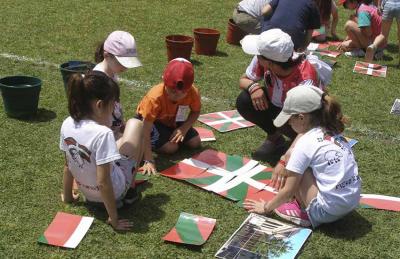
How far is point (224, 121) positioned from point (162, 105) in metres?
1.01

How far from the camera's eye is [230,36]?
25.6 feet

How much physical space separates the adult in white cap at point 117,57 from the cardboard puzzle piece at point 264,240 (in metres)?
1.22

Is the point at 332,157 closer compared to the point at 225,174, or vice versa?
the point at 332,157

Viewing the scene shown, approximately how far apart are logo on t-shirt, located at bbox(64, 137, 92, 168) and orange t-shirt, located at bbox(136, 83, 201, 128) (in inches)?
40.6

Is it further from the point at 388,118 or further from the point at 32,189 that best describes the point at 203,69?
the point at 32,189

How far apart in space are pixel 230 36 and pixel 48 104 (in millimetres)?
3438

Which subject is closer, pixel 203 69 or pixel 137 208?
pixel 137 208

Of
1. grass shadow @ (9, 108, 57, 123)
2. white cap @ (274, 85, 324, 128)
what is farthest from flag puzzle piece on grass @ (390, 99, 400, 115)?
grass shadow @ (9, 108, 57, 123)

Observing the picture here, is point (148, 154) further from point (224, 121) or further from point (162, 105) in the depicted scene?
point (224, 121)

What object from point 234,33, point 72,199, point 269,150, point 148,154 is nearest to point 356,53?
point 234,33

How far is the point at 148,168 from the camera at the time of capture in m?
4.04

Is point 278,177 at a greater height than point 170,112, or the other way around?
point 170,112

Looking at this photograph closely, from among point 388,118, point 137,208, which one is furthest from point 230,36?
point 137,208

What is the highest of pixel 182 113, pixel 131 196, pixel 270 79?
pixel 270 79
